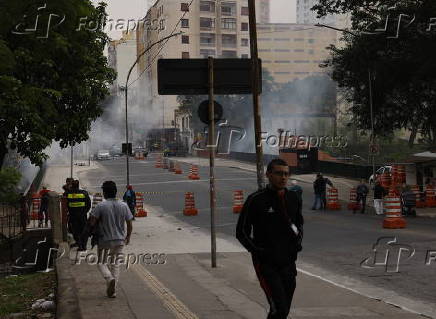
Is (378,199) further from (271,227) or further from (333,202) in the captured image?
(271,227)

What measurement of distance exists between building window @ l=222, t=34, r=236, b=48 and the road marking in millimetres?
123310

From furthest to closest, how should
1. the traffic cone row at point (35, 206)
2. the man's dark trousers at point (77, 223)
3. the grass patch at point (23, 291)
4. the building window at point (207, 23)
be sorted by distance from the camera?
1. the building window at point (207, 23)
2. the traffic cone row at point (35, 206)
3. the man's dark trousers at point (77, 223)
4. the grass patch at point (23, 291)

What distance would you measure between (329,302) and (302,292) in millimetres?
941

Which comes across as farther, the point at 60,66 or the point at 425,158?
the point at 425,158

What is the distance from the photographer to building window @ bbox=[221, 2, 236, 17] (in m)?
130

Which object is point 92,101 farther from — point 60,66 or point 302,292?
point 302,292

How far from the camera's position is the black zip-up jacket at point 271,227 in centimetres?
590

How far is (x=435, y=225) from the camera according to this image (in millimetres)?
23188

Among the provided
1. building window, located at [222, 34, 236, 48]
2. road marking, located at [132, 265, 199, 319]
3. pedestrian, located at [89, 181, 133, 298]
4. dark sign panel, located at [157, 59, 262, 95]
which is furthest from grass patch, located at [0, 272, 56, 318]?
building window, located at [222, 34, 236, 48]

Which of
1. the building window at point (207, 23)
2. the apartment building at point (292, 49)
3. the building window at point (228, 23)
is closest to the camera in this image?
the apartment building at point (292, 49)

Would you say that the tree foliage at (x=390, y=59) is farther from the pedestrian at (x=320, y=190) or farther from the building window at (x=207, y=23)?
the building window at (x=207, y=23)

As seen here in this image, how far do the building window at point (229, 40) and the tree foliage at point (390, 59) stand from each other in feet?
304

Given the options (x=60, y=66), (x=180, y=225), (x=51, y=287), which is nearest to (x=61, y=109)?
(x=60, y=66)

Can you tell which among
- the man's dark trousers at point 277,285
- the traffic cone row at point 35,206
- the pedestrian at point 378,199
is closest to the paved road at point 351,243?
the pedestrian at point 378,199
